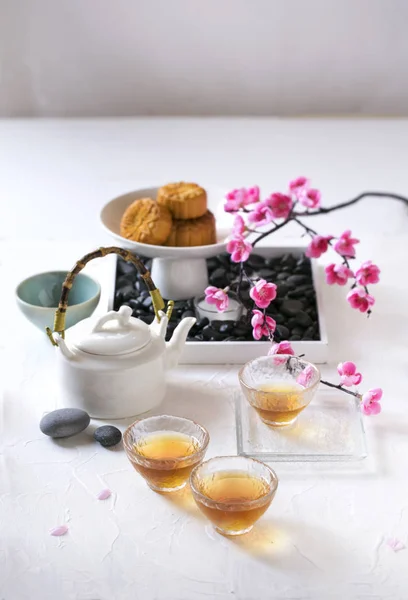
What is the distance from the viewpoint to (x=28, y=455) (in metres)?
1.42

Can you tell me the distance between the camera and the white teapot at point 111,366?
4.86 feet

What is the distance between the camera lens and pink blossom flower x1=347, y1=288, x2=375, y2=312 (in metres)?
1.69

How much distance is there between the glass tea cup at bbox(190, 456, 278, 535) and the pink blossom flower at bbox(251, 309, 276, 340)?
39 cm

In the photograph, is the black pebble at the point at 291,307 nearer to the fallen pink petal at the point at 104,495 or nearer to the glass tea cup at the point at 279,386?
the glass tea cup at the point at 279,386

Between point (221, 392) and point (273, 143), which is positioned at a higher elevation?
point (273, 143)

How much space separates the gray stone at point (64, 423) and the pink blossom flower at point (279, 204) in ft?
1.93

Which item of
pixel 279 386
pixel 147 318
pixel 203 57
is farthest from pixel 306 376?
pixel 203 57

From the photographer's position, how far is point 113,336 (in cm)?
150

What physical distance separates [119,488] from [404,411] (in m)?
0.51

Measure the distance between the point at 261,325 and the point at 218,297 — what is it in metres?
0.11

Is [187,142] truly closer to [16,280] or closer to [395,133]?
[395,133]

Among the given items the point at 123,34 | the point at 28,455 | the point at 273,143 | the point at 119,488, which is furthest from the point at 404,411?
the point at 123,34

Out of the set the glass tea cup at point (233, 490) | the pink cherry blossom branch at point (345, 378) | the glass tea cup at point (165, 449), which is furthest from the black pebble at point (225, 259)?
the glass tea cup at point (233, 490)

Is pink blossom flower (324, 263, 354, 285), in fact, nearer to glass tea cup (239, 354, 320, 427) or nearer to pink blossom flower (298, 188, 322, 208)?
pink blossom flower (298, 188, 322, 208)
